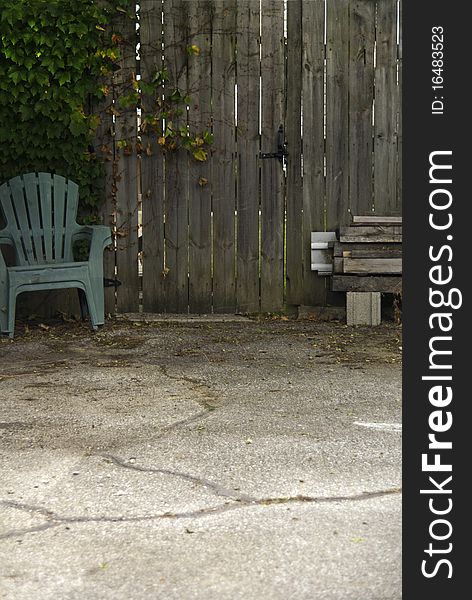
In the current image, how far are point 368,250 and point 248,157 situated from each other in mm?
1015

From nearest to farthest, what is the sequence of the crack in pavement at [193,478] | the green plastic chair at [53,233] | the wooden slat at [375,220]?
the crack in pavement at [193,478] → the green plastic chair at [53,233] → the wooden slat at [375,220]

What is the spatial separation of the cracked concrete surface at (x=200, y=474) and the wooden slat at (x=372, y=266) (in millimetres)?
846

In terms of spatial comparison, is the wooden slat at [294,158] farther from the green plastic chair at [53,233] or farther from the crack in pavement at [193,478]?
the crack in pavement at [193,478]

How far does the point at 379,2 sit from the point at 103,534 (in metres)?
4.63

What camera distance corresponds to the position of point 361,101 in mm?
6008

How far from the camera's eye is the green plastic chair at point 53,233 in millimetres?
5512

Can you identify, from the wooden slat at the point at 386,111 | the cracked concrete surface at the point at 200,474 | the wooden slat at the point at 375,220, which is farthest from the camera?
the wooden slat at the point at 386,111

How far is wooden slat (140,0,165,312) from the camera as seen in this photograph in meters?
5.98

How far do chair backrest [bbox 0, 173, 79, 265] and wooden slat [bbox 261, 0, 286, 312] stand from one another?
125cm

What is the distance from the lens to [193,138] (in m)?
6.03

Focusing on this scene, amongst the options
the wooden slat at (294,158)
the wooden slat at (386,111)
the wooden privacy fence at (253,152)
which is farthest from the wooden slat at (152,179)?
the wooden slat at (386,111)

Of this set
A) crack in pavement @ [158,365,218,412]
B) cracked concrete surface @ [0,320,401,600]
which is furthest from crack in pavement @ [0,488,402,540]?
crack in pavement @ [158,365,218,412]

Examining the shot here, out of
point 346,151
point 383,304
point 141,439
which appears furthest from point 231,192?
point 141,439

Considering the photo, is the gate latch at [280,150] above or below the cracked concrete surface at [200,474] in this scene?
above
